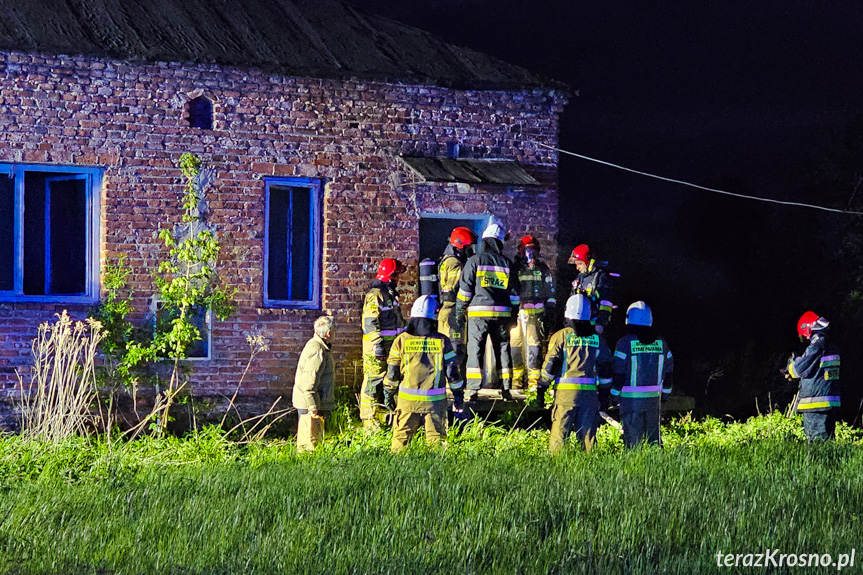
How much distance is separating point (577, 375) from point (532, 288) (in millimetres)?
2576

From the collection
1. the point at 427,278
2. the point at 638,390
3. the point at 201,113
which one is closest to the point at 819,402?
the point at 638,390

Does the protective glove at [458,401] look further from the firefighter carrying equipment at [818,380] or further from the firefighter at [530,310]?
the firefighter carrying equipment at [818,380]

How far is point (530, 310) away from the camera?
508 inches

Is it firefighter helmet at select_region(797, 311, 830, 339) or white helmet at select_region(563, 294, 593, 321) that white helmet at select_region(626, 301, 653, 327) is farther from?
firefighter helmet at select_region(797, 311, 830, 339)

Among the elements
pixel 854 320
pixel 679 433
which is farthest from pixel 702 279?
pixel 679 433

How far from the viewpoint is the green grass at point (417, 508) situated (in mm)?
6641

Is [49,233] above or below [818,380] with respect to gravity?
above

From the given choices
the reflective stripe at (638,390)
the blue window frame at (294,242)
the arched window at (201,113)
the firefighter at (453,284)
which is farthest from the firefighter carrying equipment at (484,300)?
the arched window at (201,113)

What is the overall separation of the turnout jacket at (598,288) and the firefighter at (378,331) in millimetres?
2156

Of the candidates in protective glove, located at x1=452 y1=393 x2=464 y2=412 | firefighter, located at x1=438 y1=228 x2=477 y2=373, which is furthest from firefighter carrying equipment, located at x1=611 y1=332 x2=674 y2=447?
firefighter, located at x1=438 y1=228 x2=477 y2=373

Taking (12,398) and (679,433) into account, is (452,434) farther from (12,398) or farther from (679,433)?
(12,398)

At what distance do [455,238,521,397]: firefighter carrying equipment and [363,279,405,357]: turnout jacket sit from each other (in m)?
0.74

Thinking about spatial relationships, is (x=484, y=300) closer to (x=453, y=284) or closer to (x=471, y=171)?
(x=453, y=284)

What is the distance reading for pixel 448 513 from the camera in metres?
7.66
